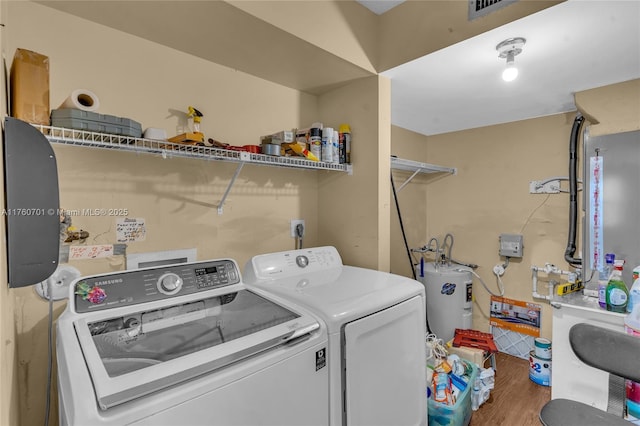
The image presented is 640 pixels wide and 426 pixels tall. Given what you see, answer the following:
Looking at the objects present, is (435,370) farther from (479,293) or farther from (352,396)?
(479,293)

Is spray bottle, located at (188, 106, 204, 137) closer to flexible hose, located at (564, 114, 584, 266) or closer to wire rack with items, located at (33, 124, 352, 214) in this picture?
wire rack with items, located at (33, 124, 352, 214)

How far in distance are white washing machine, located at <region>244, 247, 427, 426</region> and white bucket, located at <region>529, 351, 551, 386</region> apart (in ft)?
4.91

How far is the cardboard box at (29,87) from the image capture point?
0.98m

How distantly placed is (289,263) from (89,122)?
1.09m

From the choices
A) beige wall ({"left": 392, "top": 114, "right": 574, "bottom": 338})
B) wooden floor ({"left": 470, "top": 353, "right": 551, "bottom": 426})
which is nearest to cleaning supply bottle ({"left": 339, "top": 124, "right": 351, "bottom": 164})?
beige wall ({"left": 392, "top": 114, "right": 574, "bottom": 338})

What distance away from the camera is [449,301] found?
2.85 m

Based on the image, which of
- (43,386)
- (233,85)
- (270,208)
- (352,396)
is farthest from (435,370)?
(233,85)

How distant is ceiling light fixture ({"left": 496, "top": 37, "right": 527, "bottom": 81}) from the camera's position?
1.54 meters

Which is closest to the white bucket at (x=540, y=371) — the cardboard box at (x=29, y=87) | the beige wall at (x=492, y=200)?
the beige wall at (x=492, y=200)

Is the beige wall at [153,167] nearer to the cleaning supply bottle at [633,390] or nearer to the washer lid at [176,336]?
the washer lid at [176,336]

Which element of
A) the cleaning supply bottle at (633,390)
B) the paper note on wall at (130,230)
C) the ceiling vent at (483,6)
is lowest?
the cleaning supply bottle at (633,390)

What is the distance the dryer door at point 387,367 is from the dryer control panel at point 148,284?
68 cm

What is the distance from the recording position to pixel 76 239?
4.31 feet

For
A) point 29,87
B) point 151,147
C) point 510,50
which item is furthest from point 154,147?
point 510,50
